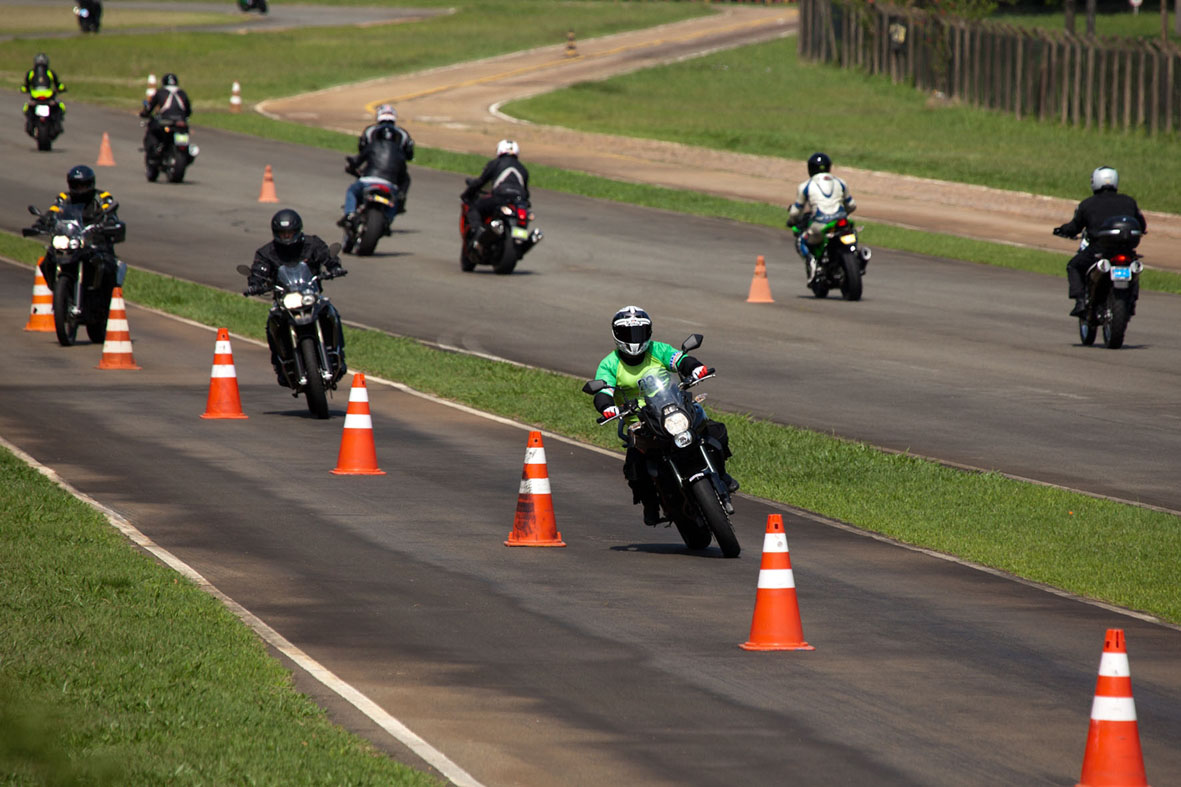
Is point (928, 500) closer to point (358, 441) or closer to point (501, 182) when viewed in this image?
point (358, 441)

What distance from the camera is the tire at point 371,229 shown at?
29.6 meters

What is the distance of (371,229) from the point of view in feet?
97.0

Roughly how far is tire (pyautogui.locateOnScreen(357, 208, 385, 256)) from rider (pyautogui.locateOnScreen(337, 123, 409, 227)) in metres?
0.19

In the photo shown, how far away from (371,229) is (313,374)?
13.2 metres

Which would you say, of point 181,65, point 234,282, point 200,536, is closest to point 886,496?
point 200,536

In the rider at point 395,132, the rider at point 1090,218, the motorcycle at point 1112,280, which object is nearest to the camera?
the motorcycle at point 1112,280

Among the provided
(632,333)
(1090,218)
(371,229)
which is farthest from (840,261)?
(632,333)

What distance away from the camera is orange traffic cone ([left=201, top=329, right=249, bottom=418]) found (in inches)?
650

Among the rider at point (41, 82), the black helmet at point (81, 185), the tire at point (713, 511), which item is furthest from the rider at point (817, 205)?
the rider at point (41, 82)

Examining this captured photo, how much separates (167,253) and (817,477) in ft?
58.3

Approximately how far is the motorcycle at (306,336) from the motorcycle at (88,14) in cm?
6210

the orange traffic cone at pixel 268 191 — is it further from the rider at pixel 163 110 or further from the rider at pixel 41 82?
the rider at pixel 41 82

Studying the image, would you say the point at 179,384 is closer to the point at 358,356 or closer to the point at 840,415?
the point at 358,356

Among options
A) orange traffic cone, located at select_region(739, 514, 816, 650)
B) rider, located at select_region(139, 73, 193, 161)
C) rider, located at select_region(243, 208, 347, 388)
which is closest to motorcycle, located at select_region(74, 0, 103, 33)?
rider, located at select_region(139, 73, 193, 161)
